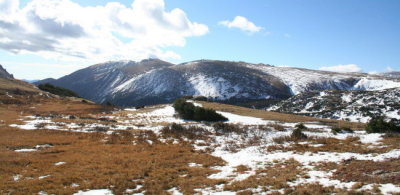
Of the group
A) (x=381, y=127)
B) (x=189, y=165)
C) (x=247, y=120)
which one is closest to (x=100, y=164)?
(x=189, y=165)

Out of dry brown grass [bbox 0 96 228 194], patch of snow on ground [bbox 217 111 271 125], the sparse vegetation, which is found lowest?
dry brown grass [bbox 0 96 228 194]

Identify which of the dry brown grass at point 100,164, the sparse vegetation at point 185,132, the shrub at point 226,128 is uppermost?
the shrub at point 226,128

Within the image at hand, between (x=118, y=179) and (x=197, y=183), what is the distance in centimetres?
534

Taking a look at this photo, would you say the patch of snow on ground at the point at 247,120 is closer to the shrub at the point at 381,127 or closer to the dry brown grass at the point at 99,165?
the shrub at the point at 381,127

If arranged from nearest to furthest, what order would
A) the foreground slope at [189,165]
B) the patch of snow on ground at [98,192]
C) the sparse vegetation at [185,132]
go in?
the foreground slope at [189,165] < the patch of snow on ground at [98,192] < the sparse vegetation at [185,132]

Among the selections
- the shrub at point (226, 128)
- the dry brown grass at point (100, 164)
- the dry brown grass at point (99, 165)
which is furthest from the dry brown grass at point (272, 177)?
the shrub at point (226, 128)

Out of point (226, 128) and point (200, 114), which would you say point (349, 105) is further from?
point (226, 128)

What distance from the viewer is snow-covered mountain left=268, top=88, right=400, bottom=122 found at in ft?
289

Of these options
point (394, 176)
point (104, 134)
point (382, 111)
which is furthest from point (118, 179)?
point (382, 111)

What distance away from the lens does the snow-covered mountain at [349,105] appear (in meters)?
88.1

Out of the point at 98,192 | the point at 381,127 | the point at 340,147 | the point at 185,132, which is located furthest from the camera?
the point at 185,132

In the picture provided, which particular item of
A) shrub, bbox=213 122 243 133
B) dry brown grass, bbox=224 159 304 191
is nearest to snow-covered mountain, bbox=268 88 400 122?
shrub, bbox=213 122 243 133

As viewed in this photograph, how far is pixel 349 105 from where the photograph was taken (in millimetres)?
108688

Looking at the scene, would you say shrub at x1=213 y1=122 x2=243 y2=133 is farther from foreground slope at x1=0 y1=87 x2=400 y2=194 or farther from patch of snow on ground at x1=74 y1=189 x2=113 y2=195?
patch of snow on ground at x1=74 y1=189 x2=113 y2=195
